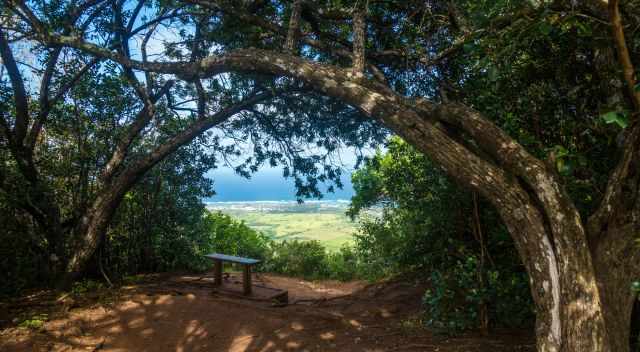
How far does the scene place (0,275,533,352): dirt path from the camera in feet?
15.5

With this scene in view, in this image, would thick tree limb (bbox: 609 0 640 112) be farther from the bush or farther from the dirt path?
the bush

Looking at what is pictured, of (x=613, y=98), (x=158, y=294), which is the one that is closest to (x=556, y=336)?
(x=613, y=98)

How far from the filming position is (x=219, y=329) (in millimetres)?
5508

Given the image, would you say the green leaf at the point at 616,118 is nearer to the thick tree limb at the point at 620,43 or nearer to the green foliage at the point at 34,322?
the thick tree limb at the point at 620,43

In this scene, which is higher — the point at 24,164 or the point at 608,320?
the point at 24,164

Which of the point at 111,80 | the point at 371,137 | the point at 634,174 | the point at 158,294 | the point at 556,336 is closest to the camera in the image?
the point at 556,336

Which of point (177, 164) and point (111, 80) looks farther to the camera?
point (177, 164)

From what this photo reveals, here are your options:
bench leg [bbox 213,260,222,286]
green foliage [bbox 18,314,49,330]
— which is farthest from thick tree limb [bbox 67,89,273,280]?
bench leg [bbox 213,260,222,286]

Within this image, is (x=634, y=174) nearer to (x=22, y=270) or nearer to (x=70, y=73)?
(x=70, y=73)

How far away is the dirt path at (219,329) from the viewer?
4.73m

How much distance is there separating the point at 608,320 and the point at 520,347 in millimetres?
1281

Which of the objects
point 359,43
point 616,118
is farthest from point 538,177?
point 359,43

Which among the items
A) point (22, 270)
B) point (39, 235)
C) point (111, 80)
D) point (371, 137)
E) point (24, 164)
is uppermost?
point (111, 80)

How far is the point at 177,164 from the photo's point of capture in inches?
394
